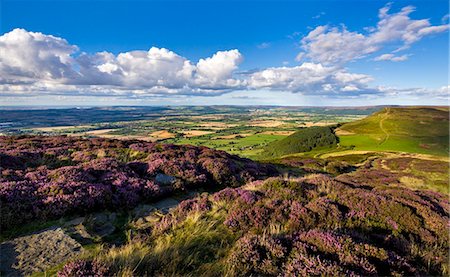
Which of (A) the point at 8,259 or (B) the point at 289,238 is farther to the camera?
(B) the point at 289,238

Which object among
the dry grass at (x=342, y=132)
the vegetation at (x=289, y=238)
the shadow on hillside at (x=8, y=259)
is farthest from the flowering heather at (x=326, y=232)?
the dry grass at (x=342, y=132)

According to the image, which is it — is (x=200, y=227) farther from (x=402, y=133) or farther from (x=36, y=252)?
(x=402, y=133)

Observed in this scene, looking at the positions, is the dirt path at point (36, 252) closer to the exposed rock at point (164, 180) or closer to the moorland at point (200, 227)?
the moorland at point (200, 227)

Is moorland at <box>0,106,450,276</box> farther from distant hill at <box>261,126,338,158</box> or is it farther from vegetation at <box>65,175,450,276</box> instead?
distant hill at <box>261,126,338,158</box>

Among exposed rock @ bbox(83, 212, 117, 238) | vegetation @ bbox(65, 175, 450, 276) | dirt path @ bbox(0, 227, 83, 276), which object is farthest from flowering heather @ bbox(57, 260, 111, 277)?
A: exposed rock @ bbox(83, 212, 117, 238)

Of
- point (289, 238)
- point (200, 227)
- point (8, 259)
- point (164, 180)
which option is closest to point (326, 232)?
point (289, 238)

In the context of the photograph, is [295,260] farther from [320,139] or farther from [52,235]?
[320,139]

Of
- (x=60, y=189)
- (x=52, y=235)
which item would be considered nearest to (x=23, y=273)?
(x=52, y=235)

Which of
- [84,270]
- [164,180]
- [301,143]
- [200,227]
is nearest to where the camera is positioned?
[84,270]
